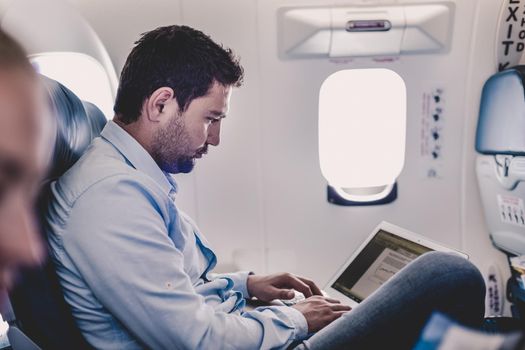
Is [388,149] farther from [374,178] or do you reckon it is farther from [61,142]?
[61,142]

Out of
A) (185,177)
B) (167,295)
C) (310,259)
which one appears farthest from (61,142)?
(310,259)

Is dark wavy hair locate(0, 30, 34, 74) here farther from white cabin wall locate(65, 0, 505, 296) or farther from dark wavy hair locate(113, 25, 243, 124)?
white cabin wall locate(65, 0, 505, 296)

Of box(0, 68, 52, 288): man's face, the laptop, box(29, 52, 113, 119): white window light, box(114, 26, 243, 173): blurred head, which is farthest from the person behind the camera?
box(29, 52, 113, 119): white window light

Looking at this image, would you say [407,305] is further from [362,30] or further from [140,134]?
[362,30]

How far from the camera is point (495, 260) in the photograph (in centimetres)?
285

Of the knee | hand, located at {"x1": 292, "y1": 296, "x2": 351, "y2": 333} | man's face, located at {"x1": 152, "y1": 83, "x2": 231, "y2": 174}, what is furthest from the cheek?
the knee

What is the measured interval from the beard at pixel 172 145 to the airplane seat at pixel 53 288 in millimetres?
234

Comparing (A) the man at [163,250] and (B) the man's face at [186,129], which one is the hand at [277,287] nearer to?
(A) the man at [163,250]

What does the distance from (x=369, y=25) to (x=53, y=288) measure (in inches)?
75.8

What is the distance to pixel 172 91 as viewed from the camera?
1.49m

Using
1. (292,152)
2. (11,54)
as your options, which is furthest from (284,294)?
(11,54)

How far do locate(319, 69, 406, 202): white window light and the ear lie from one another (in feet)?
4.23

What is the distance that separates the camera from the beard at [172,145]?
152 cm

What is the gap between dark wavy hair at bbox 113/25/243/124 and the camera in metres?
1.50
